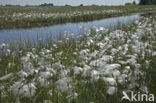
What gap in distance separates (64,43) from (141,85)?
232 inches

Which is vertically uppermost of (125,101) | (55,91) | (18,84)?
(18,84)

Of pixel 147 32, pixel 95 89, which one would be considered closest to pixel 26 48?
pixel 147 32

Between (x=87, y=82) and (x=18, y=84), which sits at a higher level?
(x=18, y=84)

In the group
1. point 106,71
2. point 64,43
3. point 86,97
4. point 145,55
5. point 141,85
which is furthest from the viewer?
point 64,43

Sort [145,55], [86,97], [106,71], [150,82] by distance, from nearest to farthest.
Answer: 1. [106,71]
2. [86,97]
3. [150,82]
4. [145,55]

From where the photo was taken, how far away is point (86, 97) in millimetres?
3031

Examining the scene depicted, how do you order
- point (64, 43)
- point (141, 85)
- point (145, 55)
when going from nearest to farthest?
point (141, 85) → point (145, 55) → point (64, 43)

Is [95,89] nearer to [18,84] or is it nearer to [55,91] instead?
[55,91]

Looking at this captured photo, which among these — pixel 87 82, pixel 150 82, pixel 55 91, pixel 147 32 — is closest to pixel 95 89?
pixel 87 82

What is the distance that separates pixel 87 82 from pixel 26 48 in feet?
18.2

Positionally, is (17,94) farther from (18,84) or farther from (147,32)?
(147,32)

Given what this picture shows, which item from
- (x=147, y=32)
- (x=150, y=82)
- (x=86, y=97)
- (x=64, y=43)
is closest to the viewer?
(x=86, y=97)

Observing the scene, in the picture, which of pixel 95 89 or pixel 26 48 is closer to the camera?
pixel 95 89

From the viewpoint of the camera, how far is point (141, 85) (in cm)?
338
